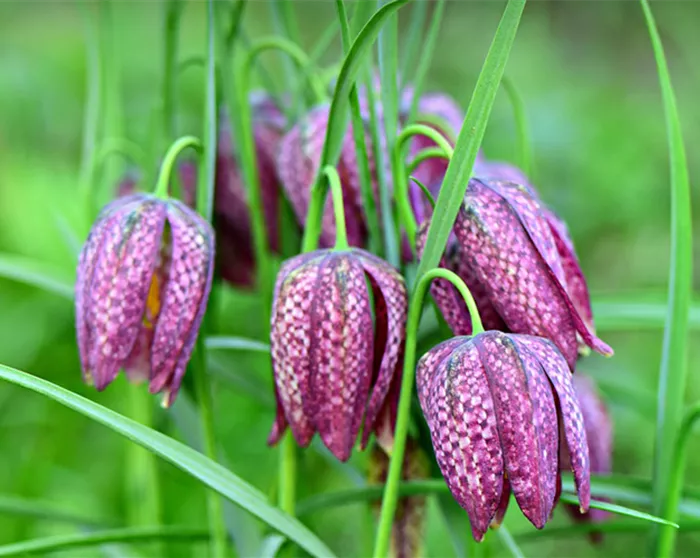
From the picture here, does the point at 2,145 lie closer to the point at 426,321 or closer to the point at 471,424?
the point at 426,321

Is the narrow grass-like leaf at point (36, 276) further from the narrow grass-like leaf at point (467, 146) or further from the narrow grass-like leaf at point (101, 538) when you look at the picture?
the narrow grass-like leaf at point (467, 146)

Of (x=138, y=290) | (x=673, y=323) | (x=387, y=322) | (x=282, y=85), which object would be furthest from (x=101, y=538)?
(x=282, y=85)

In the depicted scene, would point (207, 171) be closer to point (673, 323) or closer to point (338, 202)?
point (338, 202)

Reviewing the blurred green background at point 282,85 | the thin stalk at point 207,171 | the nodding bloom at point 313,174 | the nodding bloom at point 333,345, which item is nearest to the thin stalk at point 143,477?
the blurred green background at point 282,85

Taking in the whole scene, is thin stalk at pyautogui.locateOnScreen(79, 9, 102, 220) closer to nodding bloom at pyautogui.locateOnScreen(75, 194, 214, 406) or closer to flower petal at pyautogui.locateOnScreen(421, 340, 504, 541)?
nodding bloom at pyautogui.locateOnScreen(75, 194, 214, 406)

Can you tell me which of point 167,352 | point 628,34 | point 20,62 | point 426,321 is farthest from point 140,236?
point 628,34

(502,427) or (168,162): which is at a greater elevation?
(168,162)
